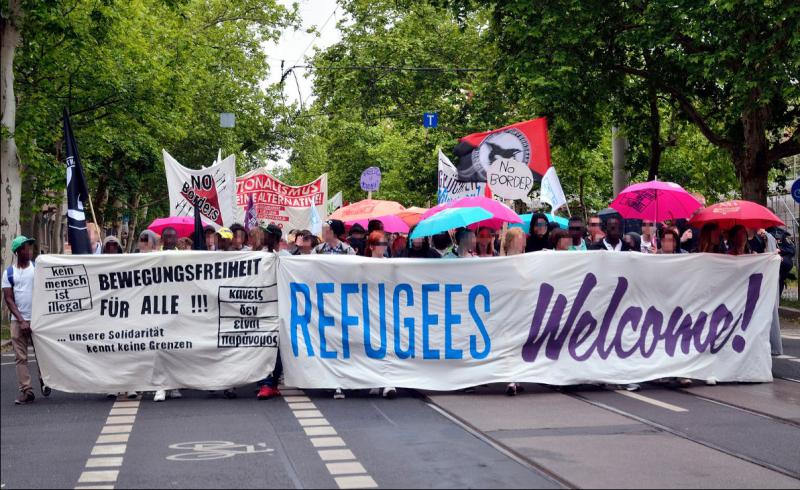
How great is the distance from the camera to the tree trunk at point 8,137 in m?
22.1

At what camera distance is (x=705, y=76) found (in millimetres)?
23344

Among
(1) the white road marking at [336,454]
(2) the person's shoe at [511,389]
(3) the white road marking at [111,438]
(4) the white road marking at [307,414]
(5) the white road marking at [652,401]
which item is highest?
(2) the person's shoe at [511,389]

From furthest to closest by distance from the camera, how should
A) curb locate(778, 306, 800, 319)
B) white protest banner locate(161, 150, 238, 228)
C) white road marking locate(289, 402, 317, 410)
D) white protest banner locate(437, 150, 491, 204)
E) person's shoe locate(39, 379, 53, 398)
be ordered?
1. curb locate(778, 306, 800, 319)
2. white protest banner locate(437, 150, 491, 204)
3. white protest banner locate(161, 150, 238, 228)
4. person's shoe locate(39, 379, 53, 398)
5. white road marking locate(289, 402, 317, 410)

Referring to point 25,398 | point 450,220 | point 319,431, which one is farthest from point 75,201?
point 319,431

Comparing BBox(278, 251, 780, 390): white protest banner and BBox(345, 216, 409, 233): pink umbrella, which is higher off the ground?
BBox(345, 216, 409, 233): pink umbrella

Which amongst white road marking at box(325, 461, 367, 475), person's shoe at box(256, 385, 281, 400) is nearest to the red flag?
person's shoe at box(256, 385, 281, 400)

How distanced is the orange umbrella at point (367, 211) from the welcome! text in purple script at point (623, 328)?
26.8 feet

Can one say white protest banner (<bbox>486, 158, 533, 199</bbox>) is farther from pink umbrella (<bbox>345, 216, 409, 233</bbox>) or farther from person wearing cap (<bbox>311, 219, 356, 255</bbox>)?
pink umbrella (<bbox>345, 216, 409, 233</bbox>)

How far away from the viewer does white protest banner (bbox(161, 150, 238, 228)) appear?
18328mm

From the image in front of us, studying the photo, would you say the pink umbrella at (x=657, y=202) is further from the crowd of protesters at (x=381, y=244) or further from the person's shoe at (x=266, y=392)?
the person's shoe at (x=266, y=392)

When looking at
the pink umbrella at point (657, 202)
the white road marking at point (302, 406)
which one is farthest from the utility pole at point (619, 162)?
the white road marking at point (302, 406)

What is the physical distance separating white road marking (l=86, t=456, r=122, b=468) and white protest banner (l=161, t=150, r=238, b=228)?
973 cm

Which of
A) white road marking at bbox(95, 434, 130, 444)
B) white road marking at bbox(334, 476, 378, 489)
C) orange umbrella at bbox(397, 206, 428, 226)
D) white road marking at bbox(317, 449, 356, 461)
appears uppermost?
orange umbrella at bbox(397, 206, 428, 226)

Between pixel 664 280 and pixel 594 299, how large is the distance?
2.93ft
